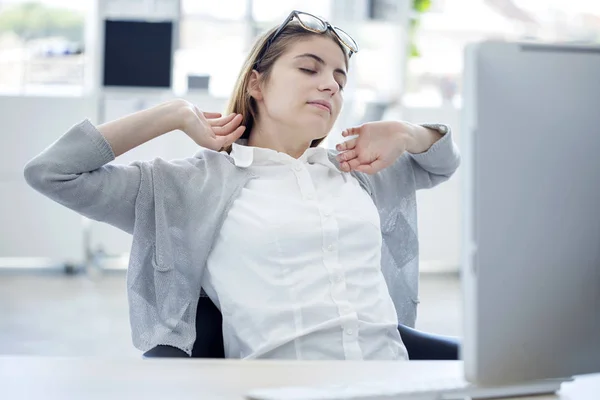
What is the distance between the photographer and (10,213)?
498 centimetres

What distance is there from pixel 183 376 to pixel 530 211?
47 centimetres

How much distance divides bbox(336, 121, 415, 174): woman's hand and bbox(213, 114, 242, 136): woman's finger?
219 mm

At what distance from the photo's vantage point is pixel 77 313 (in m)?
3.99

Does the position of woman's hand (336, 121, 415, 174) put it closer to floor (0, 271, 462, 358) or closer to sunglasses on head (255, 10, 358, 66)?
sunglasses on head (255, 10, 358, 66)

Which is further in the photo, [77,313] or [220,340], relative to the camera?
[77,313]

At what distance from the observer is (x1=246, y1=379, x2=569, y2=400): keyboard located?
0.87 meters

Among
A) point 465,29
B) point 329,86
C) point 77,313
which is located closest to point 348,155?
point 329,86

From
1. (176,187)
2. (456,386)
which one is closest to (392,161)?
(176,187)

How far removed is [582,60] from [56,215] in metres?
4.53

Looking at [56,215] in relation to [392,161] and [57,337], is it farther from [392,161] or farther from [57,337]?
[392,161]

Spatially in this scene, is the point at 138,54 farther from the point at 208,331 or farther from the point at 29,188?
the point at 208,331

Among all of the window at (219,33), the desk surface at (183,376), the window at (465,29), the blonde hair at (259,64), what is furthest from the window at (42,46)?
the desk surface at (183,376)

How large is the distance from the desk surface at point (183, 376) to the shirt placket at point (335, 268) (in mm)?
344

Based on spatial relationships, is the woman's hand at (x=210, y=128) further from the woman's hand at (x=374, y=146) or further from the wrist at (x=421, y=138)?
the wrist at (x=421, y=138)
